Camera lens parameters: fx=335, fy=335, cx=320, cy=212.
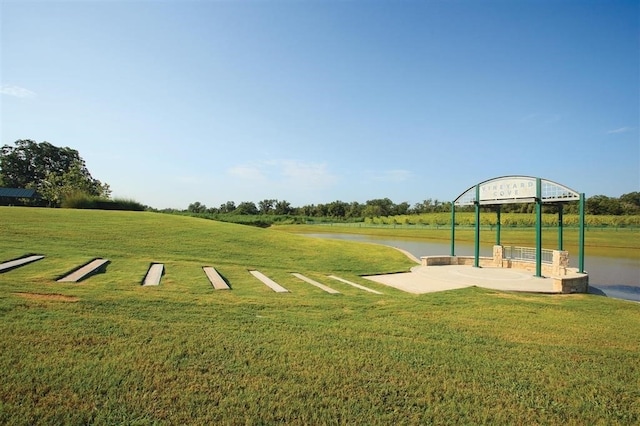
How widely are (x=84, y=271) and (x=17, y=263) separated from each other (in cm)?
166

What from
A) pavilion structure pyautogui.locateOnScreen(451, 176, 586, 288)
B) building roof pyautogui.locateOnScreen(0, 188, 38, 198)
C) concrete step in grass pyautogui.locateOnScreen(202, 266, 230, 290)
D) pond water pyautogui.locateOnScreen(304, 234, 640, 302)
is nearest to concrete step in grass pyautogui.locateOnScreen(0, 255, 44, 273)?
concrete step in grass pyautogui.locateOnScreen(202, 266, 230, 290)

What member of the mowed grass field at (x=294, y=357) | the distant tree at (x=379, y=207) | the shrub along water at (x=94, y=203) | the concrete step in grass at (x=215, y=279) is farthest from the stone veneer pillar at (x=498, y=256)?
the distant tree at (x=379, y=207)

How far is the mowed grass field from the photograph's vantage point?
3049 mm

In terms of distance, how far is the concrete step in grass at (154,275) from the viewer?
830cm

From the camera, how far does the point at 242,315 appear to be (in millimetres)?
5840

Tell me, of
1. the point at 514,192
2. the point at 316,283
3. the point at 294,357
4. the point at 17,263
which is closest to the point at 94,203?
the point at 17,263

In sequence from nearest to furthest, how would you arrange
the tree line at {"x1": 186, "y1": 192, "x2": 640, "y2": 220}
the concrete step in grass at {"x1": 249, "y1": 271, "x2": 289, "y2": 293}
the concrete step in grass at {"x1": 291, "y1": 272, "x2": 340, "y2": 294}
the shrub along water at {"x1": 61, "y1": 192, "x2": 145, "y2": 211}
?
the concrete step in grass at {"x1": 249, "y1": 271, "x2": 289, "y2": 293} → the concrete step in grass at {"x1": 291, "y1": 272, "x2": 340, "y2": 294} → the shrub along water at {"x1": 61, "y1": 192, "x2": 145, "y2": 211} → the tree line at {"x1": 186, "y1": 192, "x2": 640, "y2": 220}

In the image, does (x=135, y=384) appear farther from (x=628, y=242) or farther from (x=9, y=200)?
(x=9, y=200)

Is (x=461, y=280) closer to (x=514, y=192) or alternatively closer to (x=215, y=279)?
(x=514, y=192)

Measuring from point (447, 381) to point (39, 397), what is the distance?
3967mm

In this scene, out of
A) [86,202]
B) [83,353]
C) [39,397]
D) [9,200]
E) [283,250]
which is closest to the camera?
[39,397]

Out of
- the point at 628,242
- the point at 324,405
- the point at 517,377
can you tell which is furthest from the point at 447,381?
the point at 628,242

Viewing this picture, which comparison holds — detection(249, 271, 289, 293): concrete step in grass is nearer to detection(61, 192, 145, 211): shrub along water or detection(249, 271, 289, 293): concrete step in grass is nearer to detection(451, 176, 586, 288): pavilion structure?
detection(451, 176, 586, 288): pavilion structure

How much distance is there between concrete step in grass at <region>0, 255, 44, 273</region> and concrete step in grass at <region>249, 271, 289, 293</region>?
19.5ft
